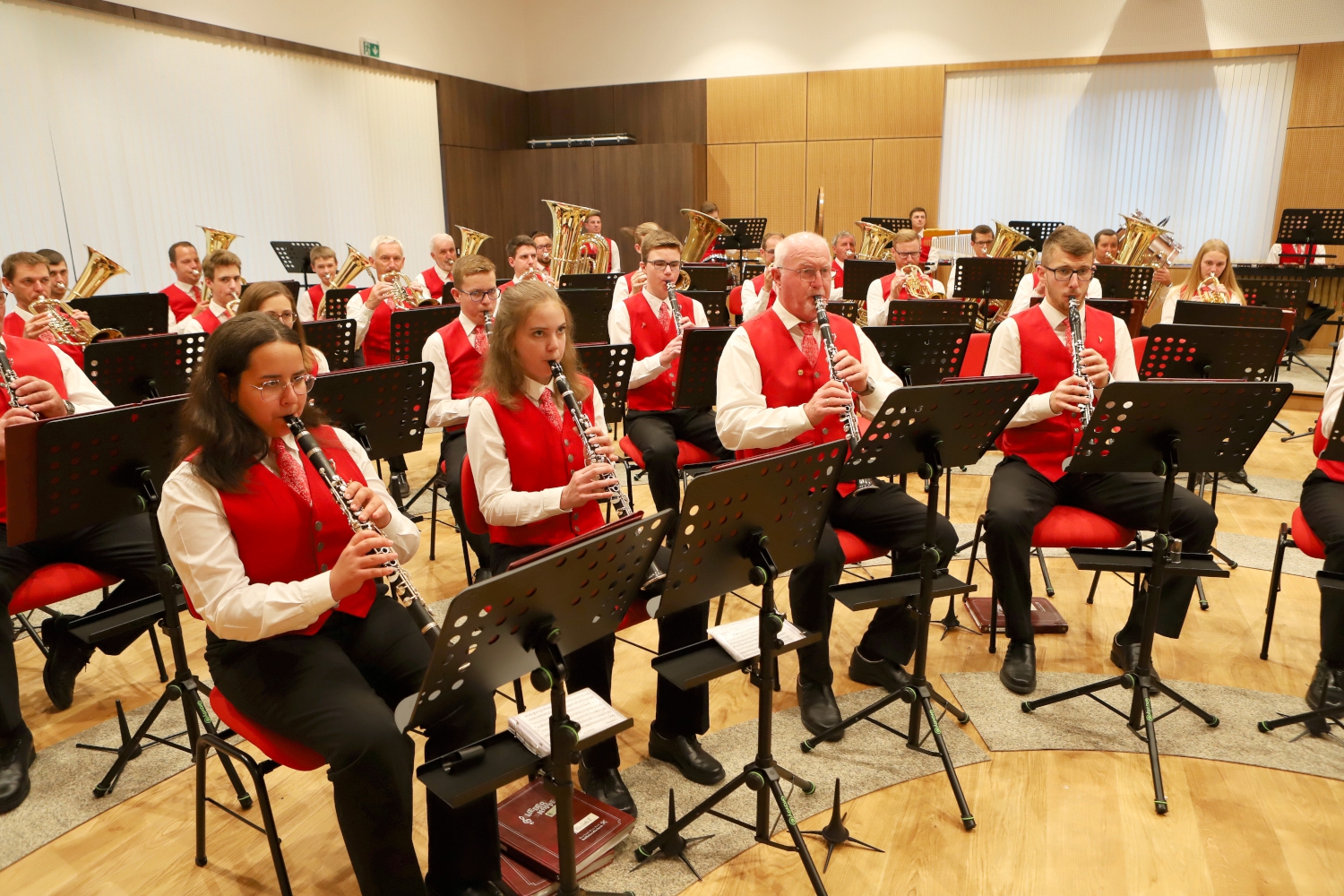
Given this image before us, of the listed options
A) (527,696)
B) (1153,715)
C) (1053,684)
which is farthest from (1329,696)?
(527,696)

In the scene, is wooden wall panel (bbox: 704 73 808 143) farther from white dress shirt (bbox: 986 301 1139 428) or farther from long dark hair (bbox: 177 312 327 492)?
long dark hair (bbox: 177 312 327 492)

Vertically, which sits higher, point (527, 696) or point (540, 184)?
point (540, 184)

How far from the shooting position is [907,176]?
1231cm

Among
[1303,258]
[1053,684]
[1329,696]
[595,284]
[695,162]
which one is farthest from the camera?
[695,162]

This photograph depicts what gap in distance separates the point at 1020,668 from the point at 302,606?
2.48 metres

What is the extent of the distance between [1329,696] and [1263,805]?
0.71m

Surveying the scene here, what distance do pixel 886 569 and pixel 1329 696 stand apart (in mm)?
1754

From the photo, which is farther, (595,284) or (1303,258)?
(1303,258)

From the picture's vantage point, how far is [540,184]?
13.3 m

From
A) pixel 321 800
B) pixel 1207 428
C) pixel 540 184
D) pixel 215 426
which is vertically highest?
pixel 540 184

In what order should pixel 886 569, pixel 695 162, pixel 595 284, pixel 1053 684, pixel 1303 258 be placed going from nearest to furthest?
pixel 1053 684 → pixel 886 569 → pixel 595 284 → pixel 1303 258 → pixel 695 162

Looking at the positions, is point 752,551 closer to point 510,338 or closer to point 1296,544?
point 510,338

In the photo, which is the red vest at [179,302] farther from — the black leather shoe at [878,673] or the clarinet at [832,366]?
the black leather shoe at [878,673]

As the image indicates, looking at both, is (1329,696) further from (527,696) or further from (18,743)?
(18,743)
